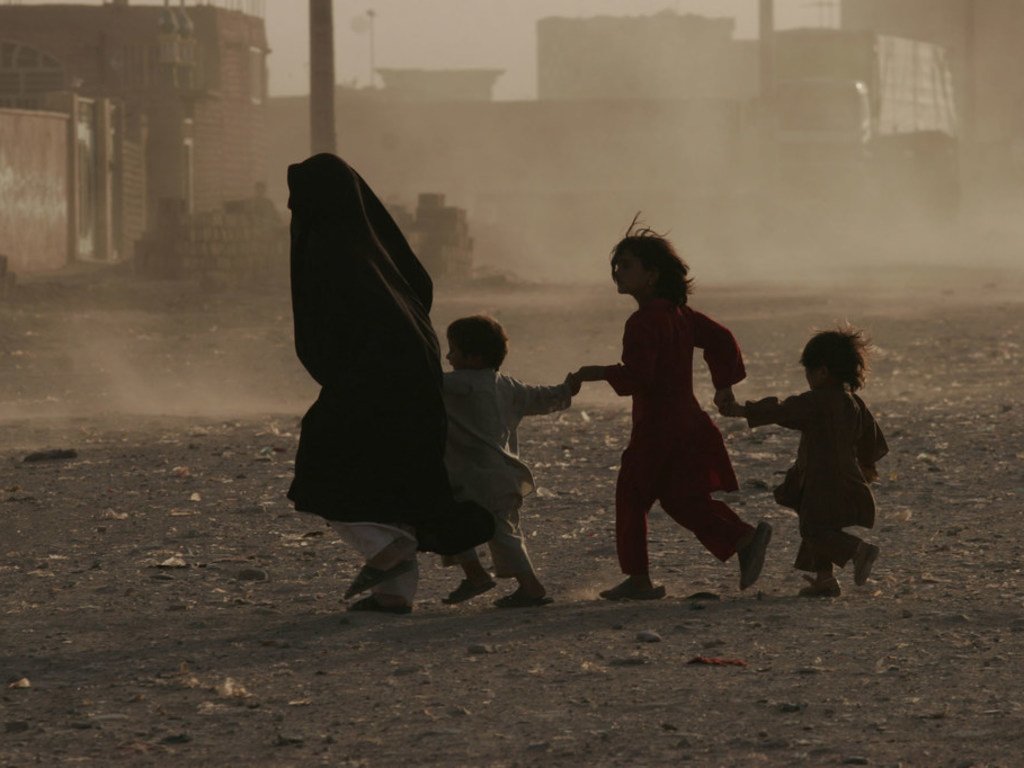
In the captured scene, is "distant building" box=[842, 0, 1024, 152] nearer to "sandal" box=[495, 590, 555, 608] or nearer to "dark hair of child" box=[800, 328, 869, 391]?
"dark hair of child" box=[800, 328, 869, 391]

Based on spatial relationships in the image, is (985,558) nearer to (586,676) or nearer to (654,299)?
(654,299)

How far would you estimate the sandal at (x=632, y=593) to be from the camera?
5.54 metres

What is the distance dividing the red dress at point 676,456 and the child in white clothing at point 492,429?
26cm

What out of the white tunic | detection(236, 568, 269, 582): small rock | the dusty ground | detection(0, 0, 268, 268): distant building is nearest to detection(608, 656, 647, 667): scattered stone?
the dusty ground

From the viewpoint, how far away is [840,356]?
18.1 feet

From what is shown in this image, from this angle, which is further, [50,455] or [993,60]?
[993,60]

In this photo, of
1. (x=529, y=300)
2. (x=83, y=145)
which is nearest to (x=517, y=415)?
(x=529, y=300)

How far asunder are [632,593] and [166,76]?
3441 centimetres

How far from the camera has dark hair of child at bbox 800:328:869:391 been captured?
5.51 meters

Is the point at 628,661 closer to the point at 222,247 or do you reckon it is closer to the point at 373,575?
the point at 373,575

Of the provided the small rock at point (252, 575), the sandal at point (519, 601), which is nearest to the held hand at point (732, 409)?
the sandal at point (519, 601)

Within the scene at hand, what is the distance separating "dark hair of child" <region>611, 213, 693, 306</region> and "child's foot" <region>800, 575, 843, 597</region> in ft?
2.96

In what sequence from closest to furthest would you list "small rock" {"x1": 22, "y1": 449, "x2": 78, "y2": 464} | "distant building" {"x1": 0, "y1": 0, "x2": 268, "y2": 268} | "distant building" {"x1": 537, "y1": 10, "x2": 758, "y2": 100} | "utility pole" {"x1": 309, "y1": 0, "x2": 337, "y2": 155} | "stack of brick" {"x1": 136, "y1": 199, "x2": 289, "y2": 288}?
"small rock" {"x1": 22, "y1": 449, "x2": 78, "y2": 464}, "utility pole" {"x1": 309, "y1": 0, "x2": 337, "y2": 155}, "stack of brick" {"x1": 136, "y1": 199, "x2": 289, "y2": 288}, "distant building" {"x1": 0, "y1": 0, "x2": 268, "y2": 268}, "distant building" {"x1": 537, "y1": 10, "x2": 758, "y2": 100}

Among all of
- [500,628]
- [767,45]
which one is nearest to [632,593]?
[500,628]
